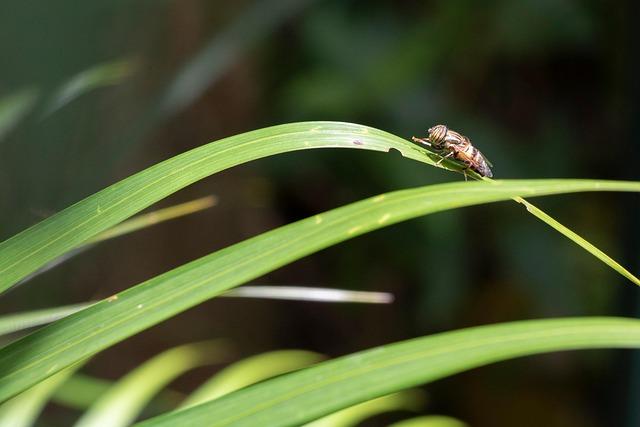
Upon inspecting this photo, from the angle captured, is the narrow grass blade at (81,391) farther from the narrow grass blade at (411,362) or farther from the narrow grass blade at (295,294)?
the narrow grass blade at (411,362)

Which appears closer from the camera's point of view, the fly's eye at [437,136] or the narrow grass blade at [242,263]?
the narrow grass blade at [242,263]

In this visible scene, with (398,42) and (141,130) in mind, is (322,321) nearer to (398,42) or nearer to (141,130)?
(398,42)

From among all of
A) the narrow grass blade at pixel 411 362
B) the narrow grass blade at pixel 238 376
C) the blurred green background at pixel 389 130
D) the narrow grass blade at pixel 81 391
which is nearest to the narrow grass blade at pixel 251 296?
the narrow grass blade at pixel 238 376

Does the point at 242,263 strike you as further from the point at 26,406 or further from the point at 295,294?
the point at 26,406

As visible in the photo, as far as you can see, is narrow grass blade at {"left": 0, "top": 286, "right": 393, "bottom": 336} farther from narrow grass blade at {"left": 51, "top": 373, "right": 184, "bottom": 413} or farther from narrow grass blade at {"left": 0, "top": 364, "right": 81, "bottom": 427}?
narrow grass blade at {"left": 51, "top": 373, "right": 184, "bottom": 413}

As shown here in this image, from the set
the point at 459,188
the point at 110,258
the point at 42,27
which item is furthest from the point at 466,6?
the point at 459,188
